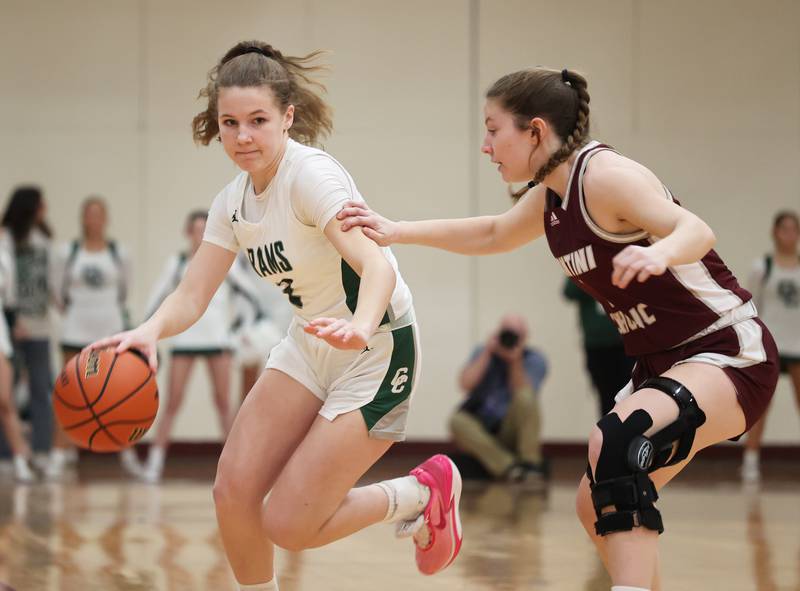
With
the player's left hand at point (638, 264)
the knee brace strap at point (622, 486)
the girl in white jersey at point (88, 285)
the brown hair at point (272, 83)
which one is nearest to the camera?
the player's left hand at point (638, 264)

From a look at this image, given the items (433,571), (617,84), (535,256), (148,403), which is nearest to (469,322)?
(535,256)

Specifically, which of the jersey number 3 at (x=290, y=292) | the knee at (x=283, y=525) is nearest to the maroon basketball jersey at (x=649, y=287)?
the jersey number 3 at (x=290, y=292)

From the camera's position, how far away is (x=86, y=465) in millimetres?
8828

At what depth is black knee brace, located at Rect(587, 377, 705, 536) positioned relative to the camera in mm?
2668

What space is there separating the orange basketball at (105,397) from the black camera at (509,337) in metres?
4.54

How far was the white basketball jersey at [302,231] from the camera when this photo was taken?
312cm

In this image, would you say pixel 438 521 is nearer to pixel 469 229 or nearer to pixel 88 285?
pixel 469 229

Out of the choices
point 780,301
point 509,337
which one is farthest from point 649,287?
point 780,301

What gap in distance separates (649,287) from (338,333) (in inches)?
31.0

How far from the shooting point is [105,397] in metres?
3.11

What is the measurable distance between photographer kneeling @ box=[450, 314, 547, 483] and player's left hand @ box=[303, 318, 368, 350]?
486 cm

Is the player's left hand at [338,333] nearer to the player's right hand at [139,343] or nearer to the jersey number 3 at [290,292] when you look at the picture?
the jersey number 3 at [290,292]

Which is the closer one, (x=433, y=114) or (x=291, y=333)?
(x=291, y=333)

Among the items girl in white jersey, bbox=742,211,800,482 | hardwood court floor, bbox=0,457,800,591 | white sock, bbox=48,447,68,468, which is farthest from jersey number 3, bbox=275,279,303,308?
girl in white jersey, bbox=742,211,800,482
